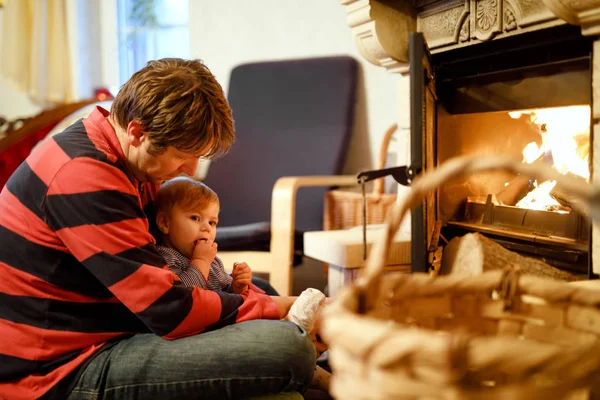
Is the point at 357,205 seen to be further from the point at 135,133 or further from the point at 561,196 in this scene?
the point at 135,133

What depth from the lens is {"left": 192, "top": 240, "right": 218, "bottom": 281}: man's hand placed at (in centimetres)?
133

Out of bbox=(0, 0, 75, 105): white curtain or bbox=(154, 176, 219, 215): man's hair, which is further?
bbox=(0, 0, 75, 105): white curtain

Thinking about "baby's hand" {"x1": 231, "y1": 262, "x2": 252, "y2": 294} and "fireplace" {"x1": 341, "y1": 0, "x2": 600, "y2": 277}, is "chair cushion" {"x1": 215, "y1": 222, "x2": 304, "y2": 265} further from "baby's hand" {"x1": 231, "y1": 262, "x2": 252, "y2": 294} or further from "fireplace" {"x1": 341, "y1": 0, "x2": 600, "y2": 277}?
"baby's hand" {"x1": 231, "y1": 262, "x2": 252, "y2": 294}

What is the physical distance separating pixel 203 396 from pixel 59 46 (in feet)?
9.53

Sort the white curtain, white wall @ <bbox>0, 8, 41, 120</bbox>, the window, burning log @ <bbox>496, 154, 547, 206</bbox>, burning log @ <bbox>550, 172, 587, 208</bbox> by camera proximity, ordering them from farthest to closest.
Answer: white wall @ <bbox>0, 8, 41, 120</bbox>
the window
the white curtain
burning log @ <bbox>496, 154, 547, 206</bbox>
burning log @ <bbox>550, 172, 587, 208</bbox>

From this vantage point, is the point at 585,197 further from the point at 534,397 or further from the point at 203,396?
the point at 203,396

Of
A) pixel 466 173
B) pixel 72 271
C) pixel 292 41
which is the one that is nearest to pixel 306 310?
pixel 72 271

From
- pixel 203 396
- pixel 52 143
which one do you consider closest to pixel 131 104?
pixel 52 143

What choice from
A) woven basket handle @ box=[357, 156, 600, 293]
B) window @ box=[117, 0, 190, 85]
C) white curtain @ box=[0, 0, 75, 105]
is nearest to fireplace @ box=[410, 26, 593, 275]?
woven basket handle @ box=[357, 156, 600, 293]

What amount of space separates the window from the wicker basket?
4.82 ft

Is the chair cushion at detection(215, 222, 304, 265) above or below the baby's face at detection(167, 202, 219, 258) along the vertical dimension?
below

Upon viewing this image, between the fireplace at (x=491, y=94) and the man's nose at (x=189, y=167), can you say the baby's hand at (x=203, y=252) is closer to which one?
the man's nose at (x=189, y=167)

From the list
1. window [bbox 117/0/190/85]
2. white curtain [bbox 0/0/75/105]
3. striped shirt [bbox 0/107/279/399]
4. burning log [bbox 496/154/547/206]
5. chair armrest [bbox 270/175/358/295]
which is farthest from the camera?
window [bbox 117/0/190/85]

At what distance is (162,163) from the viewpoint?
1.17m
